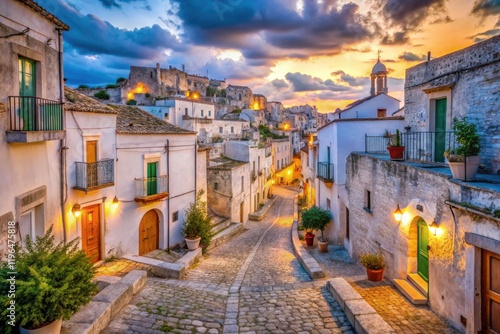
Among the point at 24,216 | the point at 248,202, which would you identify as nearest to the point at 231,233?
the point at 248,202

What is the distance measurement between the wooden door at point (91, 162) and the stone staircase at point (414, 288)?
32.1 ft

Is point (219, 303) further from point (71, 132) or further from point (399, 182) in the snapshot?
point (71, 132)

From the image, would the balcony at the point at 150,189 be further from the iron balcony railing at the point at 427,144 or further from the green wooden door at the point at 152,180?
the iron balcony railing at the point at 427,144

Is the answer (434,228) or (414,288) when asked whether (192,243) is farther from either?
(434,228)

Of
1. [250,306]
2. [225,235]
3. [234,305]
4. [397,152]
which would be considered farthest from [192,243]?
[397,152]

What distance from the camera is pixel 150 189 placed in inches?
569

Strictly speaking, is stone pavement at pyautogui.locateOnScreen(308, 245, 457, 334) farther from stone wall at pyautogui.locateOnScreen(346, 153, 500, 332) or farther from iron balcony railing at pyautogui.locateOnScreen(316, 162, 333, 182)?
iron balcony railing at pyautogui.locateOnScreen(316, 162, 333, 182)

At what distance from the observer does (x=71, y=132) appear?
10305 mm

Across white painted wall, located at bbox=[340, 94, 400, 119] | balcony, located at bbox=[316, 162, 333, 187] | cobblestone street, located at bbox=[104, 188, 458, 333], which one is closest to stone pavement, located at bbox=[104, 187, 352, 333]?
cobblestone street, located at bbox=[104, 188, 458, 333]

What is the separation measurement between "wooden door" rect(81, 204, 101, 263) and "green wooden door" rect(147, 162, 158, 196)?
109 inches

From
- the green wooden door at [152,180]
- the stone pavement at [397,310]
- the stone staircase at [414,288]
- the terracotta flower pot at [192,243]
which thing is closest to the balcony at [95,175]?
the green wooden door at [152,180]

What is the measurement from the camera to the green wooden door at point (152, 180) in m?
14.4

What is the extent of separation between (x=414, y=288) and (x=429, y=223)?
2.01 m

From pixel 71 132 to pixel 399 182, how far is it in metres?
10.2
